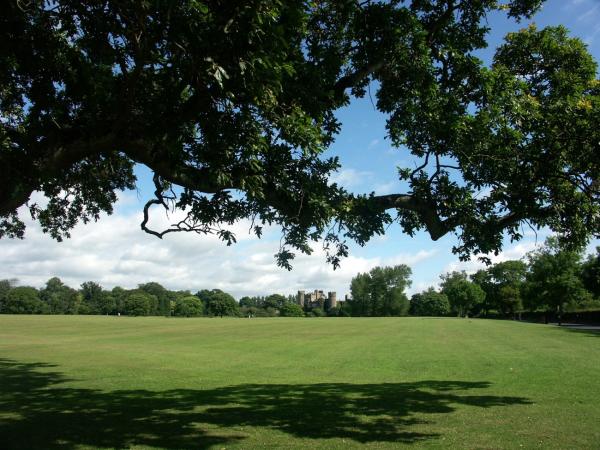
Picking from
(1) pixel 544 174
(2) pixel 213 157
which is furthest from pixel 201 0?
(1) pixel 544 174

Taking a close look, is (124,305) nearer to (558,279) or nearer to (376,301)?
(376,301)

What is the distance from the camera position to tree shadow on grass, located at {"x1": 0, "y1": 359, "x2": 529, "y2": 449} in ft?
34.6

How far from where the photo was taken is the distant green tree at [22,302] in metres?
144

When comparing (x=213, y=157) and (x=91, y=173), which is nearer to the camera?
(x=213, y=157)

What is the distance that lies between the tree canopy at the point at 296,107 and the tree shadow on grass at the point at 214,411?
4523 millimetres

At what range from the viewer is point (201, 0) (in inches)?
267

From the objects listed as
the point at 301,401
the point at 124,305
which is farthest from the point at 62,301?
the point at 301,401

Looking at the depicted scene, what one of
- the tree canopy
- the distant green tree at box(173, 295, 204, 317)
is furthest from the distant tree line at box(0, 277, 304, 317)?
the tree canopy

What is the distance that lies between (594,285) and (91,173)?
263ft

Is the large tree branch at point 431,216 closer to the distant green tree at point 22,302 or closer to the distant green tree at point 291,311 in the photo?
the distant green tree at point 22,302

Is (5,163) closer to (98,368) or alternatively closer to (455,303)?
(98,368)

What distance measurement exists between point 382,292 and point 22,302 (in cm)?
11407

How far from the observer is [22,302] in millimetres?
144375

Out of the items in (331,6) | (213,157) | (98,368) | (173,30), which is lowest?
(98,368)
